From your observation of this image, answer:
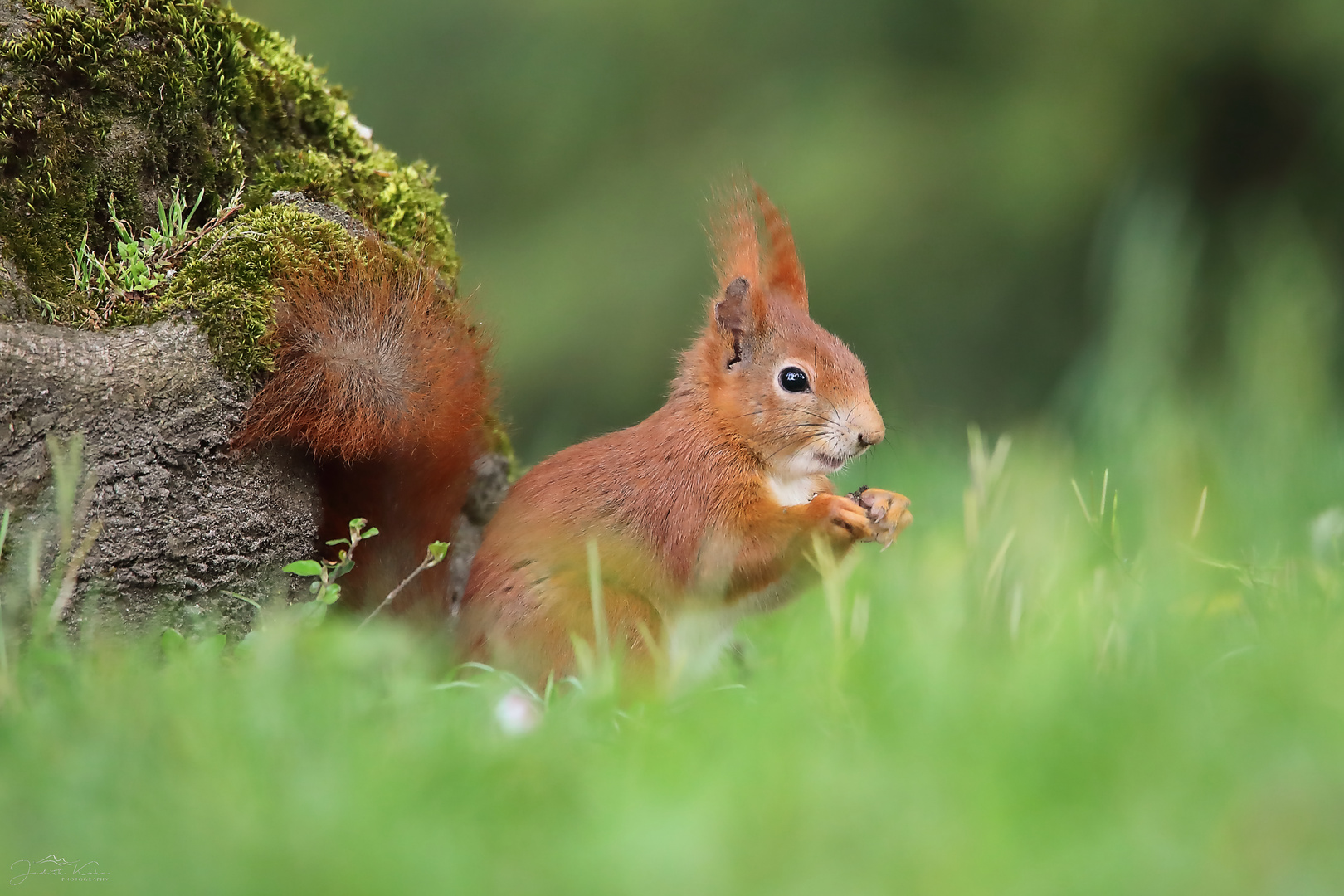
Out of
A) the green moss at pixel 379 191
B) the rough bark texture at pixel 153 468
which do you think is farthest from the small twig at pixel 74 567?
the green moss at pixel 379 191

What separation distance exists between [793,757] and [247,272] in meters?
1.33

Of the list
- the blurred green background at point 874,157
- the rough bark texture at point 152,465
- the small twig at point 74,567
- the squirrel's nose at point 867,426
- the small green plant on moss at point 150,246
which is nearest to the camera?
the small twig at point 74,567

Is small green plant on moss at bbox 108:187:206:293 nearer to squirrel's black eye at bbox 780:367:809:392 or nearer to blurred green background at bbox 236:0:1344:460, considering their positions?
Answer: squirrel's black eye at bbox 780:367:809:392

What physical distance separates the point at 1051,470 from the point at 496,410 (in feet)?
3.69

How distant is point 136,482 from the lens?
183 cm

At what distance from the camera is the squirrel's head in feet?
7.06

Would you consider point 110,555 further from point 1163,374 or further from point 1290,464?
point 1290,464

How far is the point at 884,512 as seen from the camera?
6.82 ft

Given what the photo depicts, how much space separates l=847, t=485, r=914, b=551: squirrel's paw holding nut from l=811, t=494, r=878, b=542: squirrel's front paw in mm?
32

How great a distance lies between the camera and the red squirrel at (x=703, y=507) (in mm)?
2014

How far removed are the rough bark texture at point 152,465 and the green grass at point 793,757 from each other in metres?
0.14

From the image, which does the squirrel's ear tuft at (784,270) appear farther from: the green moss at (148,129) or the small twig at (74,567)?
the small twig at (74,567)

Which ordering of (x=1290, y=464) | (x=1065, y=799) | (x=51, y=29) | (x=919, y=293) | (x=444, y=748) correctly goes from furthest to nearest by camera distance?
(x=919, y=293) < (x=1290, y=464) < (x=51, y=29) < (x=444, y=748) < (x=1065, y=799)

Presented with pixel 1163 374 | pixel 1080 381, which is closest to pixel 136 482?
pixel 1163 374
